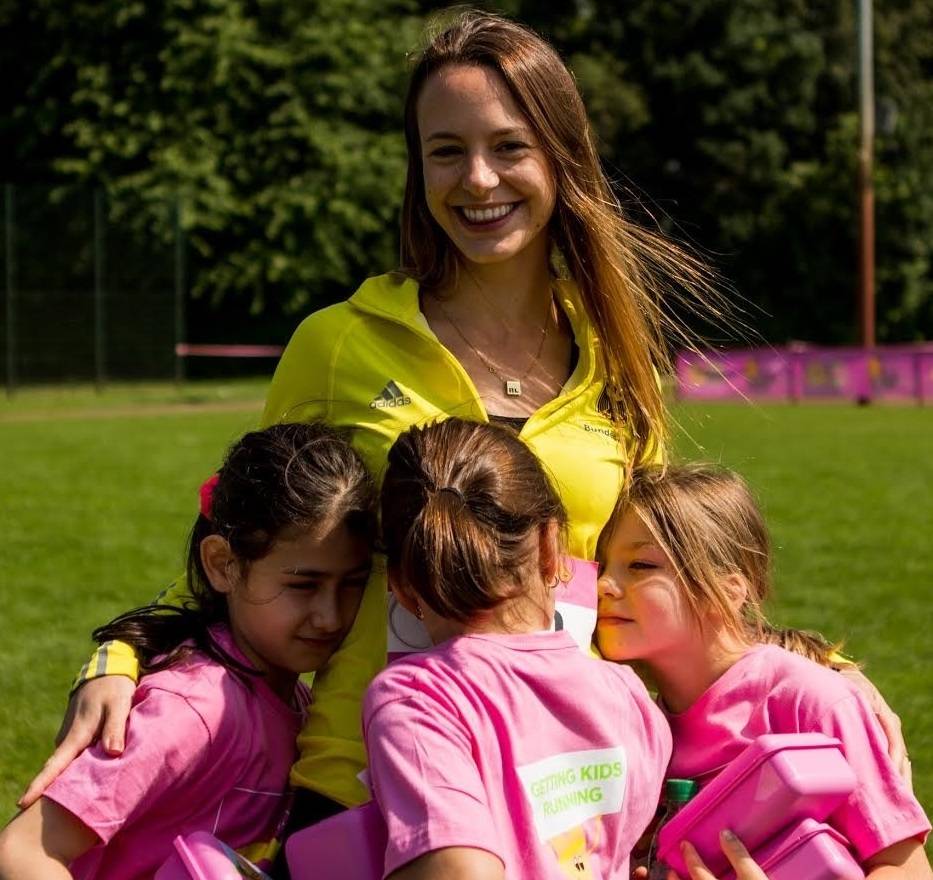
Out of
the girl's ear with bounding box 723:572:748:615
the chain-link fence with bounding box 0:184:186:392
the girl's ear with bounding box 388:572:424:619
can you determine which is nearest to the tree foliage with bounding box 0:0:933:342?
the chain-link fence with bounding box 0:184:186:392

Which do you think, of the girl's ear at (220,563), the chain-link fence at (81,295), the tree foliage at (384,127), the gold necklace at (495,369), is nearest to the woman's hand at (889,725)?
the gold necklace at (495,369)

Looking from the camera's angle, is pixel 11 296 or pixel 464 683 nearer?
pixel 464 683

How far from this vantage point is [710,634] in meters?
3.08

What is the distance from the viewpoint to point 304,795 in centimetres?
279

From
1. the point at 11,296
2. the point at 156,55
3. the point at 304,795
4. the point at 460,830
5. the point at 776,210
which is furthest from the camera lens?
the point at 776,210

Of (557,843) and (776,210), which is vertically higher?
(557,843)

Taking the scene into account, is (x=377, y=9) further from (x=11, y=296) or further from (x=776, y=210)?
(x=11, y=296)

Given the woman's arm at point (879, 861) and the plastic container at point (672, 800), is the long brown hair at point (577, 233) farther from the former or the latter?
the woman's arm at point (879, 861)

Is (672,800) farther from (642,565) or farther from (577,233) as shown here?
(577,233)

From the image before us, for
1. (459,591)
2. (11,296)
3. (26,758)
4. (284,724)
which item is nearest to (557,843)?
(459,591)

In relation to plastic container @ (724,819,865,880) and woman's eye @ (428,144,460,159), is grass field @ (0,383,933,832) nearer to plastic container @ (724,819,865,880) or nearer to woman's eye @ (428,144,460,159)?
woman's eye @ (428,144,460,159)

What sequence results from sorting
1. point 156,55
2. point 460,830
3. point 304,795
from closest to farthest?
point 460,830, point 304,795, point 156,55

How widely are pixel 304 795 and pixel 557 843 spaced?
1.67 ft

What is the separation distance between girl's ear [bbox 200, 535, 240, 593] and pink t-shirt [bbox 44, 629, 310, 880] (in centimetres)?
12
